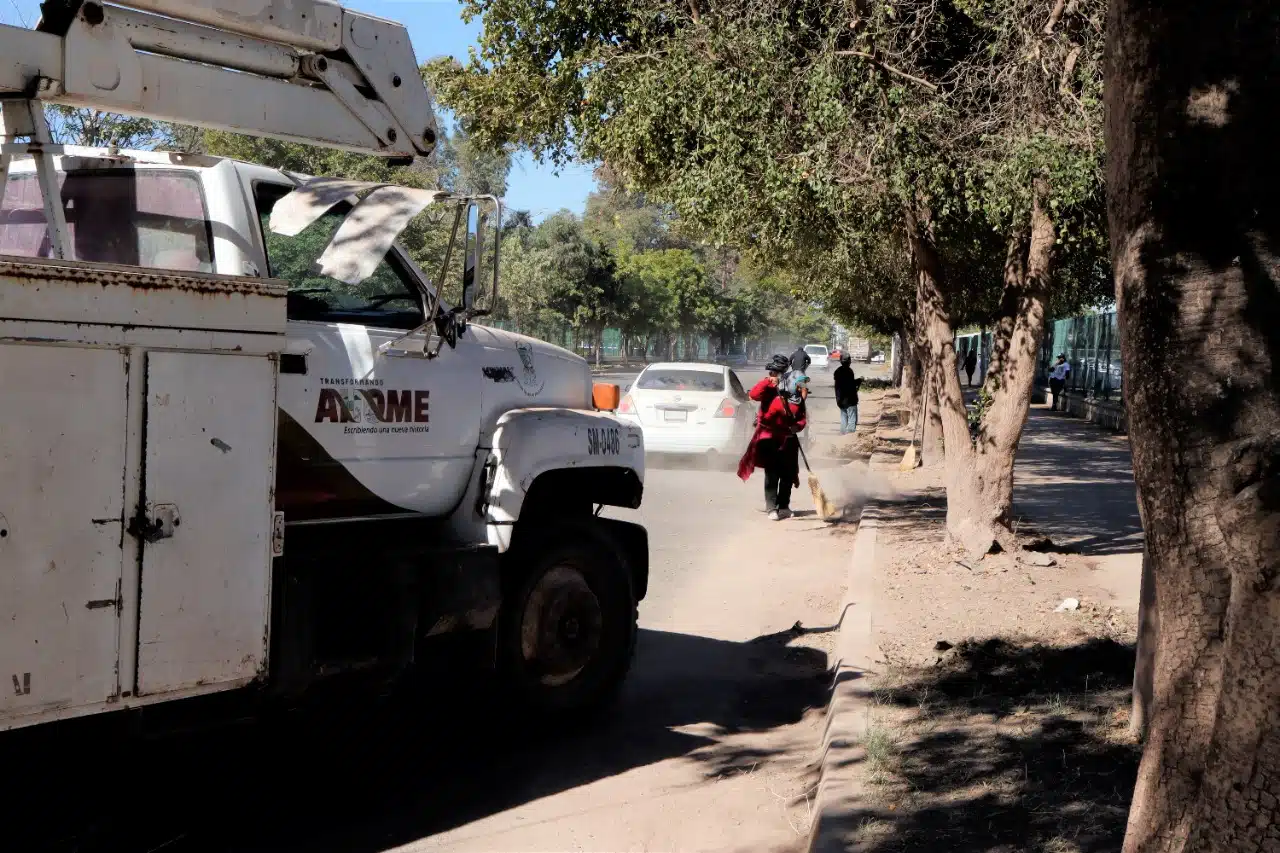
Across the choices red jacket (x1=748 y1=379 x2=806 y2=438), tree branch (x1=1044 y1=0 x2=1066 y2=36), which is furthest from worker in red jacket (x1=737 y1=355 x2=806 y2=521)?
tree branch (x1=1044 y1=0 x2=1066 y2=36)

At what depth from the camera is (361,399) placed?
5.05 m

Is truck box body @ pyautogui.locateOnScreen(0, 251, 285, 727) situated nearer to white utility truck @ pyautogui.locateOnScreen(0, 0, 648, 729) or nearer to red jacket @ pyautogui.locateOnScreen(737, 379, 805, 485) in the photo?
white utility truck @ pyautogui.locateOnScreen(0, 0, 648, 729)

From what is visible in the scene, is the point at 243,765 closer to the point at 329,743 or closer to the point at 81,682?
the point at 329,743

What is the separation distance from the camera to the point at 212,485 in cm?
404

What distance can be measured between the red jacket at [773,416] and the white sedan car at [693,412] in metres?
4.45

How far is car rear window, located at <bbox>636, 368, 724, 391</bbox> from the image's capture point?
705 inches

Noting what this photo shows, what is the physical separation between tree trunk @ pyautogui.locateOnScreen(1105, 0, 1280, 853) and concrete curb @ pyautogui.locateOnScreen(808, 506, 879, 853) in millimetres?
1450

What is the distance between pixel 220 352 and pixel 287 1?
1.69 meters

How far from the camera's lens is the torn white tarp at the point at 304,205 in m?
4.75

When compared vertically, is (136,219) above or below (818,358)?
below

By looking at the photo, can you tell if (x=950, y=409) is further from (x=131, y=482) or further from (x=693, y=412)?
(x=131, y=482)

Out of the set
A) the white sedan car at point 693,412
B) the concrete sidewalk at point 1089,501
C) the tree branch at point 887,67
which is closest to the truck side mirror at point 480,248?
the concrete sidewalk at point 1089,501

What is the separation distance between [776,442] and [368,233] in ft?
28.9

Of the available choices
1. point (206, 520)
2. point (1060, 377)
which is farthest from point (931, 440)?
point (1060, 377)
